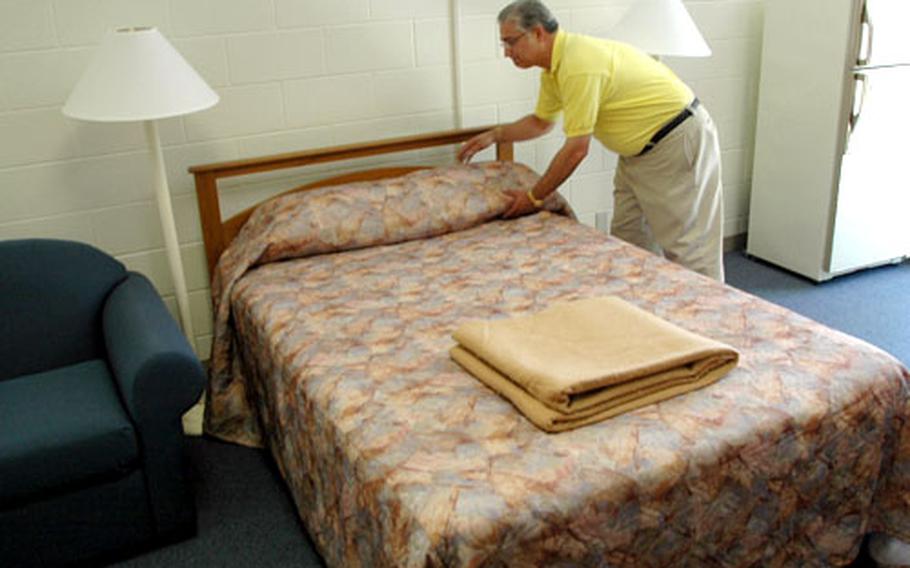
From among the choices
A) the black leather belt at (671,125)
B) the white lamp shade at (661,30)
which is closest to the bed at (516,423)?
the black leather belt at (671,125)

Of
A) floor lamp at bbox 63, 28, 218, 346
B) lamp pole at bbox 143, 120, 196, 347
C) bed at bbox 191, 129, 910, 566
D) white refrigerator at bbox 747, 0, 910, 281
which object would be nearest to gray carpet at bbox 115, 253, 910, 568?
bed at bbox 191, 129, 910, 566

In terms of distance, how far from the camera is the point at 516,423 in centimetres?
177

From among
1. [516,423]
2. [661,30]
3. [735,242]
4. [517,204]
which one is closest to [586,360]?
[516,423]

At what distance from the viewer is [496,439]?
1.72 meters

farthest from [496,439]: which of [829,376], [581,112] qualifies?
[581,112]

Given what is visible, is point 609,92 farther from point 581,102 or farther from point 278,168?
point 278,168

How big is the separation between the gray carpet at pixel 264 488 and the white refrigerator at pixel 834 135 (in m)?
0.25

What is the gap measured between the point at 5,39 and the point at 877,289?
361cm

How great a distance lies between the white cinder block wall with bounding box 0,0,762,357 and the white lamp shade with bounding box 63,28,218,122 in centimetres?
35

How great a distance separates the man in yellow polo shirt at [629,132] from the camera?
2.92 m

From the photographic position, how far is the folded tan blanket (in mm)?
1747

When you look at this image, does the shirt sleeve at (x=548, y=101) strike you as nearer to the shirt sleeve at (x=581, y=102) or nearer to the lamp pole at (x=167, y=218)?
the shirt sleeve at (x=581, y=102)

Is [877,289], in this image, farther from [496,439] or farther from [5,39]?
[5,39]

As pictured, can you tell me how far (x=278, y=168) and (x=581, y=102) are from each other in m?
1.12
